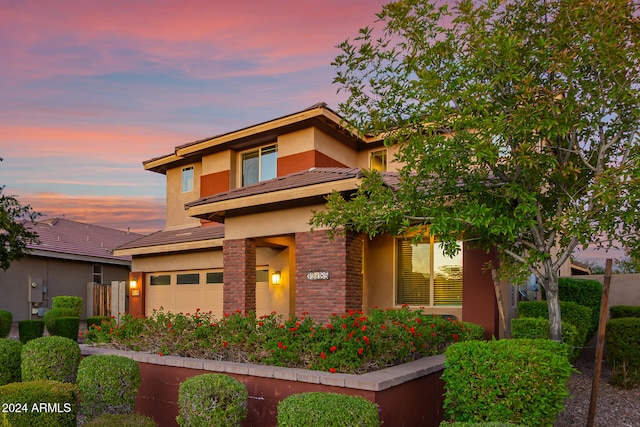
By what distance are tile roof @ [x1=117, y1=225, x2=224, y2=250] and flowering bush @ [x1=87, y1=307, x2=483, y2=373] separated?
7646 millimetres

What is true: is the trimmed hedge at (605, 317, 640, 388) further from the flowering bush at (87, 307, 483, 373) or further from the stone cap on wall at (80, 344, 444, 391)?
the stone cap on wall at (80, 344, 444, 391)

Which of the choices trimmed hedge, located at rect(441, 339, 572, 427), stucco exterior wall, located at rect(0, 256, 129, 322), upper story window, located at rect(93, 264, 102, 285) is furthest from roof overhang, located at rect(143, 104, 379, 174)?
upper story window, located at rect(93, 264, 102, 285)

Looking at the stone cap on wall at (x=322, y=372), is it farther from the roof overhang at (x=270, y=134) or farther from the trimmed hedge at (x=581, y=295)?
the roof overhang at (x=270, y=134)

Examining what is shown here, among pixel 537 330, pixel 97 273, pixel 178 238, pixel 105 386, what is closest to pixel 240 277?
pixel 178 238

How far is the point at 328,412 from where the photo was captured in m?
4.75

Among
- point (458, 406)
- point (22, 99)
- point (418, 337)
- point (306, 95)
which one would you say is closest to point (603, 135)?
point (418, 337)

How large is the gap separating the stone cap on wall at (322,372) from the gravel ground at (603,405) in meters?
2.30

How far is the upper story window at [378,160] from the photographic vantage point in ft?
56.3

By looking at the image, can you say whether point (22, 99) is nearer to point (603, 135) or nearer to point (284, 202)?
point (284, 202)

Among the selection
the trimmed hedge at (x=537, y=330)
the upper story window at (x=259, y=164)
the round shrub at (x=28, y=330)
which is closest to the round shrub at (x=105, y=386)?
the trimmed hedge at (x=537, y=330)

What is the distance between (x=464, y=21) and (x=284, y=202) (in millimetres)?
6438

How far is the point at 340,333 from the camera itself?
7.31 m

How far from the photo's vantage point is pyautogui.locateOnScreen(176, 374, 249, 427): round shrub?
5.88m

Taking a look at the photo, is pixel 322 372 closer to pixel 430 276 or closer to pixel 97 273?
pixel 430 276
